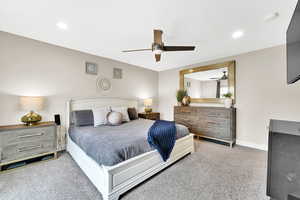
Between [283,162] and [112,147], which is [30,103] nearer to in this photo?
[112,147]

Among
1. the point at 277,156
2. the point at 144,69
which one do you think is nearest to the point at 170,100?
the point at 144,69

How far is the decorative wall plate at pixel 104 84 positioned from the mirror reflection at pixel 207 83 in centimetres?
264

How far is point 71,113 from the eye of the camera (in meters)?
3.02

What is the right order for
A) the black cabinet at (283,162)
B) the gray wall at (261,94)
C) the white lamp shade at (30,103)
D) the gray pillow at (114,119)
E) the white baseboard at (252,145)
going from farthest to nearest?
the white baseboard at (252,145), the gray pillow at (114,119), the gray wall at (261,94), the white lamp shade at (30,103), the black cabinet at (283,162)

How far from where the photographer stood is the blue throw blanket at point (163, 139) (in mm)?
2002

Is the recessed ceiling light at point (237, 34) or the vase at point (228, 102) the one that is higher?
the recessed ceiling light at point (237, 34)

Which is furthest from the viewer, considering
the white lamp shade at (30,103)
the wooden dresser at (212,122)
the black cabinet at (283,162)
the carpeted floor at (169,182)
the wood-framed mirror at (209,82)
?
the wood-framed mirror at (209,82)

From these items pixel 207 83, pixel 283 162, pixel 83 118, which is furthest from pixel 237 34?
pixel 83 118

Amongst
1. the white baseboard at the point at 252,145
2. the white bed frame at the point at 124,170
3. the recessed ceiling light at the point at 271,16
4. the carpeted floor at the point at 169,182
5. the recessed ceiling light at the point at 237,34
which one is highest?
the recessed ceiling light at the point at 237,34

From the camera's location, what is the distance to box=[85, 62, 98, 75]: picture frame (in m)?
3.38

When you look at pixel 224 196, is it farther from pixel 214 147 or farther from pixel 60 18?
pixel 60 18

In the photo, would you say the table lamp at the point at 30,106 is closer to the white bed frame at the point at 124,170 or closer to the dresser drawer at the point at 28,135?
the dresser drawer at the point at 28,135

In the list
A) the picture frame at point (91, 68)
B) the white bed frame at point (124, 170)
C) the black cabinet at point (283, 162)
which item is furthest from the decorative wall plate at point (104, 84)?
the black cabinet at point (283, 162)

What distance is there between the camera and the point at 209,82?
12.8 feet
